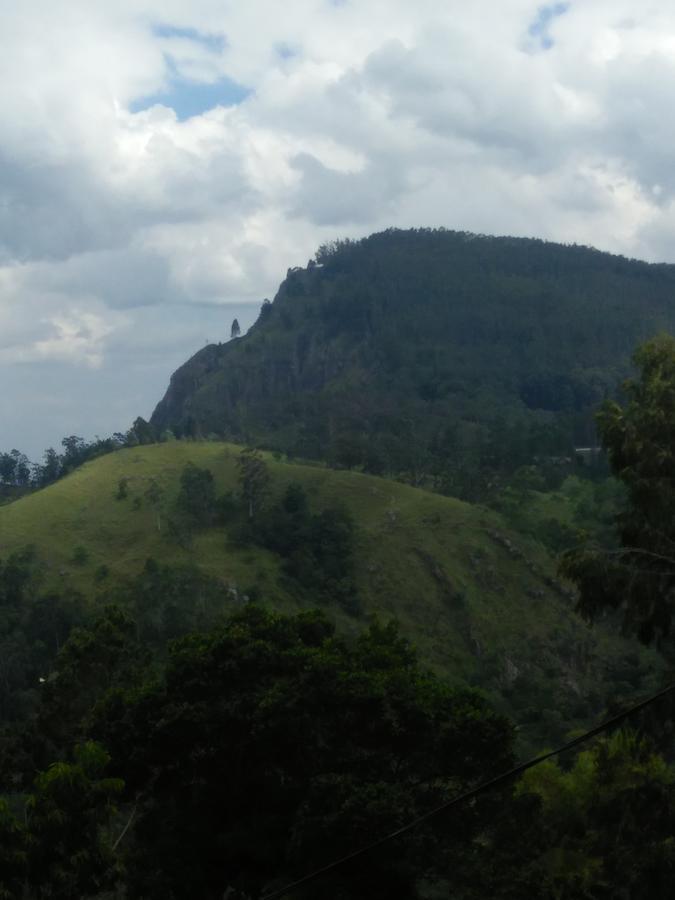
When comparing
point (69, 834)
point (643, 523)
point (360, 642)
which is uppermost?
point (643, 523)

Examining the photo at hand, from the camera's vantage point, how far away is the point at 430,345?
15088 centimetres

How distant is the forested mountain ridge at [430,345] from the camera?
360 ft

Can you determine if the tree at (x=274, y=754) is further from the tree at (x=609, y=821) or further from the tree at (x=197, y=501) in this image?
the tree at (x=197, y=501)

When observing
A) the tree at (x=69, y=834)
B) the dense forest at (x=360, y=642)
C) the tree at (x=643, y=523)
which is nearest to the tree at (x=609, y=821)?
the dense forest at (x=360, y=642)

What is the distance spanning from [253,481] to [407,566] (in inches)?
418

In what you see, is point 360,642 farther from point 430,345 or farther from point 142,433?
point 430,345

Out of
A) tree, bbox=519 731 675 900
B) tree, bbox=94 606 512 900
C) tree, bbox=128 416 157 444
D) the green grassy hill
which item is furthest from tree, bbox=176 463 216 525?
tree, bbox=519 731 675 900

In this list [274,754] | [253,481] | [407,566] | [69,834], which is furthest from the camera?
[253,481]

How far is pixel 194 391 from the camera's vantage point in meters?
159

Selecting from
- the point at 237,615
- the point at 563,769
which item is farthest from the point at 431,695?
the point at 563,769

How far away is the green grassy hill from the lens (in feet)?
165

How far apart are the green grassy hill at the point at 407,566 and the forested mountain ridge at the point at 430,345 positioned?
21.3 metres

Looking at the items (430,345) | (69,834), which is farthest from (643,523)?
(430,345)

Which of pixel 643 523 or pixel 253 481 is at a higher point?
pixel 253 481
